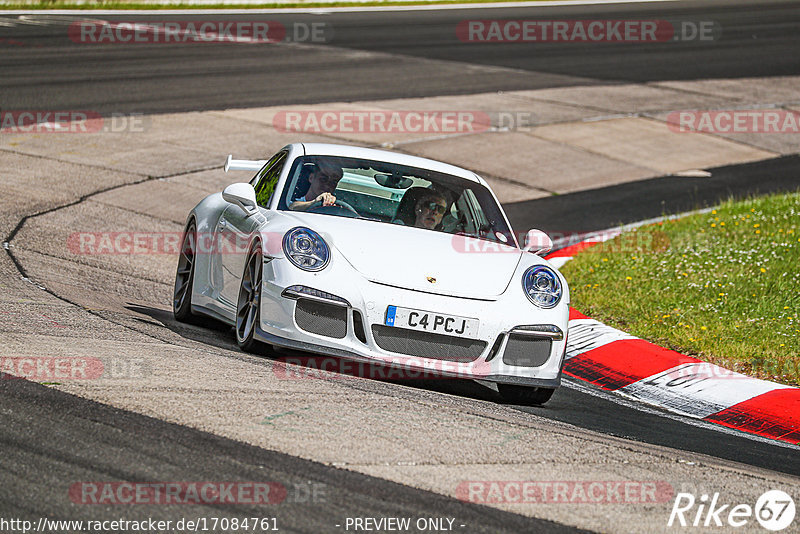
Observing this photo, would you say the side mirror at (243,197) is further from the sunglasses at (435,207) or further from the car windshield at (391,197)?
the sunglasses at (435,207)

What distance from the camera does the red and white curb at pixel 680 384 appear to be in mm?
7059

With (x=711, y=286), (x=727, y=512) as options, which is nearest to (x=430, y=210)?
(x=711, y=286)

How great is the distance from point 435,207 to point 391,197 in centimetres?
30

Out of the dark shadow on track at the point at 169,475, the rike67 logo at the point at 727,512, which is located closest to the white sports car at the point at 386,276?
the dark shadow on track at the point at 169,475

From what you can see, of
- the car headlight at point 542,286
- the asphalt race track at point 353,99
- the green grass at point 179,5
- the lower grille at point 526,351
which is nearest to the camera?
the asphalt race track at point 353,99

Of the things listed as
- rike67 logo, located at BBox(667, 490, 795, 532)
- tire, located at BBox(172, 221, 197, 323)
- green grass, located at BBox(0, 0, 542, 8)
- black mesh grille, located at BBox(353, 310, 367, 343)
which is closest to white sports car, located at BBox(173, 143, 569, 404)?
black mesh grille, located at BBox(353, 310, 367, 343)

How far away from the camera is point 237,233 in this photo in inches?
296

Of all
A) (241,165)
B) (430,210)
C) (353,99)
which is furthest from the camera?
(353,99)

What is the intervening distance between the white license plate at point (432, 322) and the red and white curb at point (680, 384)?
1.55 metres

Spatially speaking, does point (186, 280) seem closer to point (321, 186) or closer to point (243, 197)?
point (243, 197)

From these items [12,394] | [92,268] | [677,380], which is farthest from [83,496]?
[92,268]

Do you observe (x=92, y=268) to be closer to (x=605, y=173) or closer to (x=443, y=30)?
(x=605, y=173)

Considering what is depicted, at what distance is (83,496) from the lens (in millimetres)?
4027

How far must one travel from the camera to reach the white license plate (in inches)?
252
